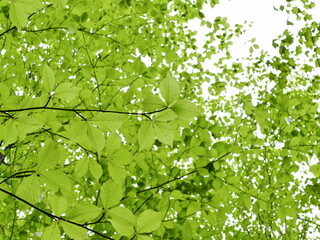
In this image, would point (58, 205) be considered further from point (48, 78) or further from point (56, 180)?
point (48, 78)

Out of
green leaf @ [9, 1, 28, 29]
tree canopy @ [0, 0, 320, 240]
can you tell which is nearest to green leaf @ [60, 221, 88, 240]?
tree canopy @ [0, 0, 320, 240]

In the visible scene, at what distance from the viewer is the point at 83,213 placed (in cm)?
89

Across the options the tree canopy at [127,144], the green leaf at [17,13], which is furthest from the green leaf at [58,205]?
the green leaf at [17,13]

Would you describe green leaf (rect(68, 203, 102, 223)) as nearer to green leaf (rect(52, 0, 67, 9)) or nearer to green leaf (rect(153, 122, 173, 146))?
green leaf (rect(153, 122, 173, 146))

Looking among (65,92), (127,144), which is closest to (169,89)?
(65,92)

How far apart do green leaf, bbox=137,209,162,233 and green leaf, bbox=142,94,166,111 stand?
312 millimetres

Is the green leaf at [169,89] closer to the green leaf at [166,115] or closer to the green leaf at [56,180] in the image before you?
the green leaf at [166,115]

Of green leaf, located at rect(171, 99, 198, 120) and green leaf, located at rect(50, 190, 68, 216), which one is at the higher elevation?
green leaf, located at rect(171, 99, 198, 120)

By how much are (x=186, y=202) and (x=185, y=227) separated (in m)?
0.25

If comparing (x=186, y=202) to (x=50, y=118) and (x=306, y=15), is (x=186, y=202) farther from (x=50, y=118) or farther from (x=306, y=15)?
(x=306, y=15)

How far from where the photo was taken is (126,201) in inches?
83.6

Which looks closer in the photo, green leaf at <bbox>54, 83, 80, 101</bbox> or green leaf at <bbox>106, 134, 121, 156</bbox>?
green leaf at <bbox>54, 83, 80, 101</bbox>

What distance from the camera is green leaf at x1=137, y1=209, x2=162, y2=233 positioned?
2.82 ft

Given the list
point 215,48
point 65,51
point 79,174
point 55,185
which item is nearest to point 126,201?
point 79,174
